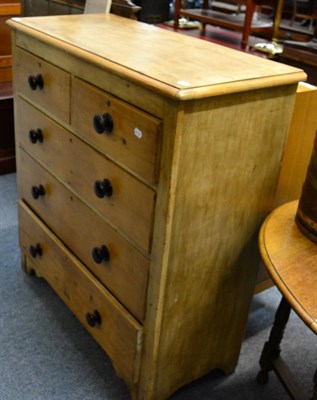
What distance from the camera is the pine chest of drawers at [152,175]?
1117mm

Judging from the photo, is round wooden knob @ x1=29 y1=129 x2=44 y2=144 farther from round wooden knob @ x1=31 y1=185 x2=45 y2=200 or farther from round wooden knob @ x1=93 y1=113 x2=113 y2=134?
round wooden knob @ x1=93 y1=113 x2=113 y2=134

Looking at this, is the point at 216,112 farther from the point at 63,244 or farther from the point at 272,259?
the point at 63,244

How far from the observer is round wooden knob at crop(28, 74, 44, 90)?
1528 mm

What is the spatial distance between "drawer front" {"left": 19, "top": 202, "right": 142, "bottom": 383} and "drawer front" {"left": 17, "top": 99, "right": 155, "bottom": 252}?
0.25 metres

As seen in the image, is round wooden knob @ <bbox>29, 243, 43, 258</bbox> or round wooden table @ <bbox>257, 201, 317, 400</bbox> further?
round wooden knob @ <bbox>29, 243, 43, 258</bbox>

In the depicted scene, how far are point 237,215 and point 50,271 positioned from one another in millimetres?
813

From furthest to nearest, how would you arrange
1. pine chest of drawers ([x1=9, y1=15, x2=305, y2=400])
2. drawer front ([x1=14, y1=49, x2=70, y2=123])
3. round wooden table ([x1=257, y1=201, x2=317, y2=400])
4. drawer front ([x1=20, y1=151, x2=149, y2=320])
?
drawer front ([x1=14, y1=49, x2=70, y2=123]) → drawer front ([x1=20, y1=151, x2=149, y2=320]) → pine chest of drawers ([x1=9, y1=15, x2=305, y2=400]) → round wooden table ([x1=257, y1=201, x2=317, y2=400])

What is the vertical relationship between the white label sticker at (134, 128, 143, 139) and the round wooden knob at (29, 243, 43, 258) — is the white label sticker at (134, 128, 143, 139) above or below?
above

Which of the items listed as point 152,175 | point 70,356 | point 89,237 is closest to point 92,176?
point 89,237

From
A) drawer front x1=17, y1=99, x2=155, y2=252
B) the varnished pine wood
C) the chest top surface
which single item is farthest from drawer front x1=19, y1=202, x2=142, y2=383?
the varnished pine wood

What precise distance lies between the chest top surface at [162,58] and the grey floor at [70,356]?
39.6 inches

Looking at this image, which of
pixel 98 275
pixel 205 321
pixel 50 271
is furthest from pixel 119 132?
pixel 50 271

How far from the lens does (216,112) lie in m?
1.10

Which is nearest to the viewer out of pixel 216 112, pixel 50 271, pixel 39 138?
pixel 216 112
